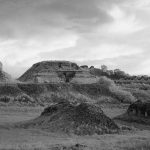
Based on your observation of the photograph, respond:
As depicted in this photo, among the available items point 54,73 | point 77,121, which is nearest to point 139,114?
point 77,121

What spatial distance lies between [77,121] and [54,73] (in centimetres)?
7586

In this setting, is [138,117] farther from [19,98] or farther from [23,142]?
[19,98]

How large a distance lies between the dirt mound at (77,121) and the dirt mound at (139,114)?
744 cm

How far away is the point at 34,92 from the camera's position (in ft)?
220

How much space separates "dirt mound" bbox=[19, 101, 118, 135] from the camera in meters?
28.0

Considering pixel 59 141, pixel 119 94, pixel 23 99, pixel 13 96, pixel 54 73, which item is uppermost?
pixel 54 73

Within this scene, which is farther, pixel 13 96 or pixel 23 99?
pixel 13 96

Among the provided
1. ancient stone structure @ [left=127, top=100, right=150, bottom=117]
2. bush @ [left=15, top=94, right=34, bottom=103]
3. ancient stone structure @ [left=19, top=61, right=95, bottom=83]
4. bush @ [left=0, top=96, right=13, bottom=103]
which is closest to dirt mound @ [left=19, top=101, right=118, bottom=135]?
ancient stone structure @ [left=127, top=100, right=150, bottom=117]

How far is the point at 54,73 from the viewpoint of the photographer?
104812 mm

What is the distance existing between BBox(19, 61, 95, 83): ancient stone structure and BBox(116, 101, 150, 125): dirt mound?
5481cm

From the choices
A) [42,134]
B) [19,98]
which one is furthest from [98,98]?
[42,134]

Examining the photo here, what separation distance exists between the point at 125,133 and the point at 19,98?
3356 cm

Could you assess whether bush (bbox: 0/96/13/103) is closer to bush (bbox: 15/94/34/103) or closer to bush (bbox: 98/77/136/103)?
bush (bbox: 15/94/34/103)

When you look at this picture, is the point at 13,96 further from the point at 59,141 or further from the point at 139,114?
the point at 59,141
